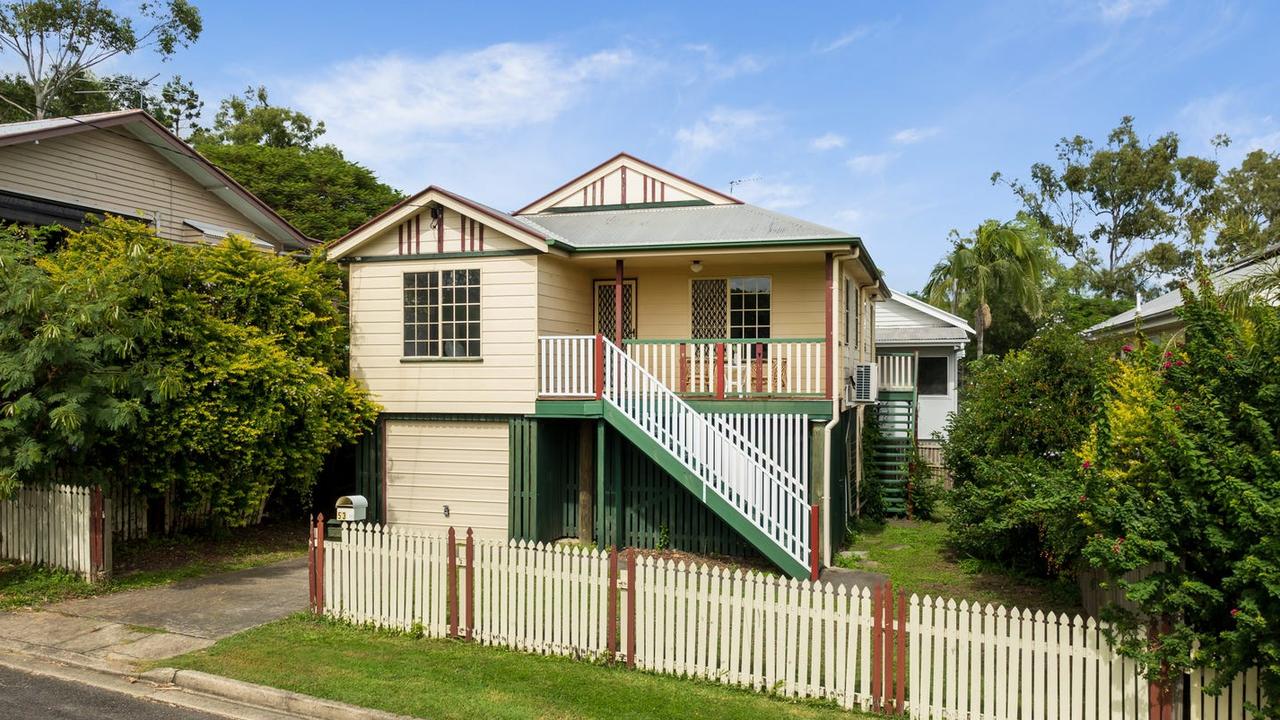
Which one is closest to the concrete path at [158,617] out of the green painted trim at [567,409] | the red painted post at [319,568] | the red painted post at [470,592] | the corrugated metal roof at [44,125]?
the red painted post at [319,568]

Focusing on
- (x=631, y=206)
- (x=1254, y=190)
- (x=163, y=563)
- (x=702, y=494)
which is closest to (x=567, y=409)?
(x=702, y=494)

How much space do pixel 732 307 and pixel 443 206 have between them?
528 centimetres

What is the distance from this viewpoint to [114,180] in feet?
59.0

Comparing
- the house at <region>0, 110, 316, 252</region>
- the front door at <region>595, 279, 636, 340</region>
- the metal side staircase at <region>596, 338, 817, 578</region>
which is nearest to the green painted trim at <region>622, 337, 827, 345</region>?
the metal side staircase at <region>596, 338, 817, 578</region>

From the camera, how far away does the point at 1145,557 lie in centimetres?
661

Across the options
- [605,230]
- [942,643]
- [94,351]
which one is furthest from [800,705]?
[605,230]

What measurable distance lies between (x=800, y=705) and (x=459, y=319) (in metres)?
9.20

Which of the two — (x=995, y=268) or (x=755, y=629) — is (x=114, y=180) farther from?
(x=995, y=268)

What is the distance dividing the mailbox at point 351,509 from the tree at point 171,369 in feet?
5.86

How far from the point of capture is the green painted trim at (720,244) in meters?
13.9

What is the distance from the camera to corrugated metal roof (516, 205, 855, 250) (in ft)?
48.3

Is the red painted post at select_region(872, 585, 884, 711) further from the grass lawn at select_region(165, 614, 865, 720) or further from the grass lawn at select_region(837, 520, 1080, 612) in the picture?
the grass lawn at select_region(837, 520, 1080, 612)

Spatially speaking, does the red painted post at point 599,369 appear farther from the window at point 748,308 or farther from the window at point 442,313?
the window at point 748,308

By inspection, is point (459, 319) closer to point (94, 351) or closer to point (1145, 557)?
point (94, 351)
